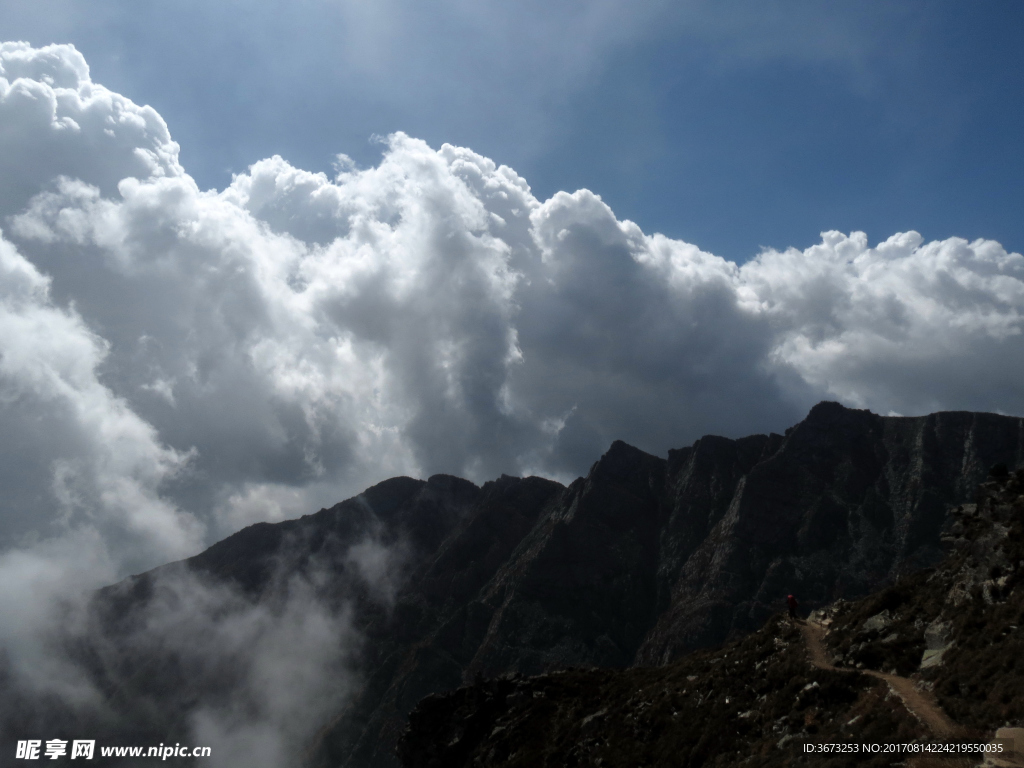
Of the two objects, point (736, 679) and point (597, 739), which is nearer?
point (736, 679)

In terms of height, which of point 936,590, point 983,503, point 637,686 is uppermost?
point 983,503

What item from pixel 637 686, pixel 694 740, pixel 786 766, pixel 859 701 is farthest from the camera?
pixel 637 686

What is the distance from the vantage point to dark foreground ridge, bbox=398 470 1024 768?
32969 millimetres

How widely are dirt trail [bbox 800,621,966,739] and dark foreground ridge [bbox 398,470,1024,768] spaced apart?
10cm

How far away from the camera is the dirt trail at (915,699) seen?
30.9 m

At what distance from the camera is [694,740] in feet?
147

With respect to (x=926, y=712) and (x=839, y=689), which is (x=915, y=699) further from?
(x=839, y=689)

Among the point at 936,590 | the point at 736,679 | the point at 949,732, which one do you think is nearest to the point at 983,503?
the point at 936,590

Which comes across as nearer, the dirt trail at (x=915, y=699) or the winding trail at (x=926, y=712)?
the winding trail at (x=926, y=712)

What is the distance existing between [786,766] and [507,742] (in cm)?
3571

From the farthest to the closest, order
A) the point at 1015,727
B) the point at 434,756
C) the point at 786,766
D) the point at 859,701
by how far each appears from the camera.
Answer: the point at 434,756, the point at 859,701, the point at 786,766, the point at 1015,727

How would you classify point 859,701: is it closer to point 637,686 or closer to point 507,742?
point 637,686

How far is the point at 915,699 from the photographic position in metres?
35.5

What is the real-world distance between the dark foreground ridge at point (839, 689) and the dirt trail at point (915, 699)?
98 mm
